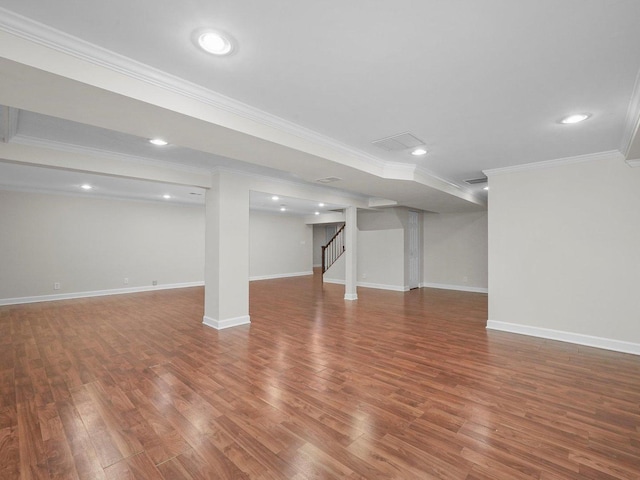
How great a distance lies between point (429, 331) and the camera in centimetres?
456

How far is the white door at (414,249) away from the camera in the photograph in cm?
903

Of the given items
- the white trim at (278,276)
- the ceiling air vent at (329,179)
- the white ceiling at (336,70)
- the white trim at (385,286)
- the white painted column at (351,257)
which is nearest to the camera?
the white ceiling at (336,70)

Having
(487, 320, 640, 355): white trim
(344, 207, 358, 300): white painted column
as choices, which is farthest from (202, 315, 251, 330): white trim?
(487, 320, 640, 355): white trim

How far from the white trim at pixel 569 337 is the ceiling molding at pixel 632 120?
2.38 m

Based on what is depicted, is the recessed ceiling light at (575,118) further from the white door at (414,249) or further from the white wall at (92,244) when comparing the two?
the white wall at (92,244)

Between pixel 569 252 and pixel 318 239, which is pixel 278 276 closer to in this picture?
pixel 318 239

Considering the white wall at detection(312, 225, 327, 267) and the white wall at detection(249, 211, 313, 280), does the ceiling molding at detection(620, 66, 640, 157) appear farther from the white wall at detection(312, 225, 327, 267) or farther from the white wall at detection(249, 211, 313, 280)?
the white wall at detection(312, 225, 327, 267)

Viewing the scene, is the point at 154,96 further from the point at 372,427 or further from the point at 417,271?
the point at 417,271

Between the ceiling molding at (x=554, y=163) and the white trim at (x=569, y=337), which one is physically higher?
the ceiling molding at (x=554, y=163)

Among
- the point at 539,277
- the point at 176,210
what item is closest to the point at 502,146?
the point at 539,277

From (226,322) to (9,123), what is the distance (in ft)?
11.4

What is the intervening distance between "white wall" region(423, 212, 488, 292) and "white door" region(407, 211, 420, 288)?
0.95 ft

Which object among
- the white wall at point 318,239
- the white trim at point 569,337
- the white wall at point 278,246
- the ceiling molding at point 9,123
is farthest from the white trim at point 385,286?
the ceiling molding at point 9,123

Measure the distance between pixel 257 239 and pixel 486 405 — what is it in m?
9.27
